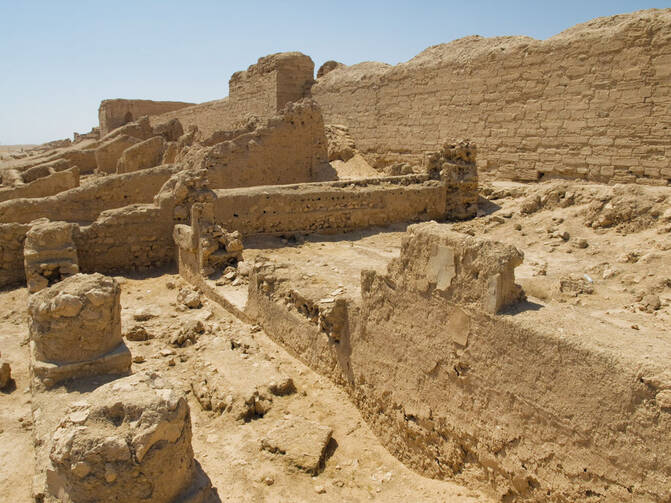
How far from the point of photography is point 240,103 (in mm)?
19812

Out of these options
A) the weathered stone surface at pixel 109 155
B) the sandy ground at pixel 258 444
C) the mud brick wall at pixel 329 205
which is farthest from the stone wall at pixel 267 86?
the sandy ground at pixel 258 444

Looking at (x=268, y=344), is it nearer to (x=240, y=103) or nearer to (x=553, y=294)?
(x=553, y=294)

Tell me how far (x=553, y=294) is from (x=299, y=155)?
7.61 m

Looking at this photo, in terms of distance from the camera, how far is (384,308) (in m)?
4.27

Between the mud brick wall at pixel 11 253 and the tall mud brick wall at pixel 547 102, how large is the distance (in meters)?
9.63

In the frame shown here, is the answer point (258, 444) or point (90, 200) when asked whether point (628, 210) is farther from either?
point (90, 200)

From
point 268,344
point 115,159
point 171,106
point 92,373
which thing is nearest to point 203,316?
point 268,344

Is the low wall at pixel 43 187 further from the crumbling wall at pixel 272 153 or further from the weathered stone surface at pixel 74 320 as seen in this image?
the weathered stone surface at pixel 74 320

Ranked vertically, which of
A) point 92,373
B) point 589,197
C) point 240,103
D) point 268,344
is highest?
point 240,103

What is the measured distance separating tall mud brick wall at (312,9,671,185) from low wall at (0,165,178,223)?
711cm

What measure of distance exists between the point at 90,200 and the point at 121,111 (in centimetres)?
1907

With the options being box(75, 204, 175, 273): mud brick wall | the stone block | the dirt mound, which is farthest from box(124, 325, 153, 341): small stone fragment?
the dirt mound

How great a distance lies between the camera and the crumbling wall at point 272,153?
10828mm

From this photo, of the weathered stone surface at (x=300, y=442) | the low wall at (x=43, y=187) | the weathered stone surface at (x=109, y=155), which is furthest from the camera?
the weathered stone surface at (x=109, y=155)
